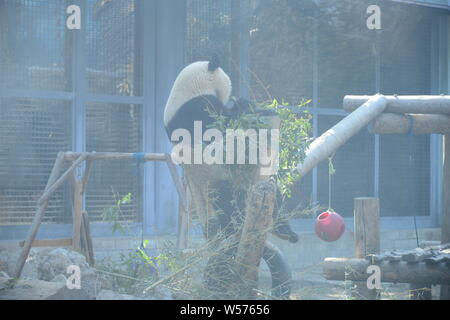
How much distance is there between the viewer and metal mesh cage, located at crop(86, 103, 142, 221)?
6.33m

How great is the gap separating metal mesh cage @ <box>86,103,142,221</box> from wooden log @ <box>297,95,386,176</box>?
2.29 metres

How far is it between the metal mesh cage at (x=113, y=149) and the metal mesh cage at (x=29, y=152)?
0.25m

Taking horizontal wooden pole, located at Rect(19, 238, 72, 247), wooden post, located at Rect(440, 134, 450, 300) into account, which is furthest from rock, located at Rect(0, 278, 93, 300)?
wooden post, located at Rect(440, 134, 450, 300)

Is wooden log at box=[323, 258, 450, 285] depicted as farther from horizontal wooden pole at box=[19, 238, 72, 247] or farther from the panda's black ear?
horizontal wooden pole at box=[19, 238, 72, 247]

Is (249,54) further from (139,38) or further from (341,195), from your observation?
(341,195)

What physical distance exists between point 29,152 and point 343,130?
3.02 metres

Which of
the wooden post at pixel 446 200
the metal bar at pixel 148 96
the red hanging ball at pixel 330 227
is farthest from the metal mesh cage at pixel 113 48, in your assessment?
the wooden post at pixel 446 200

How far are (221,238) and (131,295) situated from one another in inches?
58.8

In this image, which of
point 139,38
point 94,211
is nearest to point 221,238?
point 94,211

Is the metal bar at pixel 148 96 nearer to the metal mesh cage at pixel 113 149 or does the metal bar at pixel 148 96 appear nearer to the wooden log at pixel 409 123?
the metal mesh cage at pixel 113 149

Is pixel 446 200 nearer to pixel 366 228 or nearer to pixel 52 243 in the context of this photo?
pixel 366 228

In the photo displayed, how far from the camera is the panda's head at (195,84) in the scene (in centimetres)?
486

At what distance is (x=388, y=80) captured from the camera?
319 inches

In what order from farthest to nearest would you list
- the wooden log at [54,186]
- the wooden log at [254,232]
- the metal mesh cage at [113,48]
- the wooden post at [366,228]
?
the metal mesh cage at [113,48] < the wooden log at [54,186] < the wooden post at [366,228] < the wooden log at [254,232]
